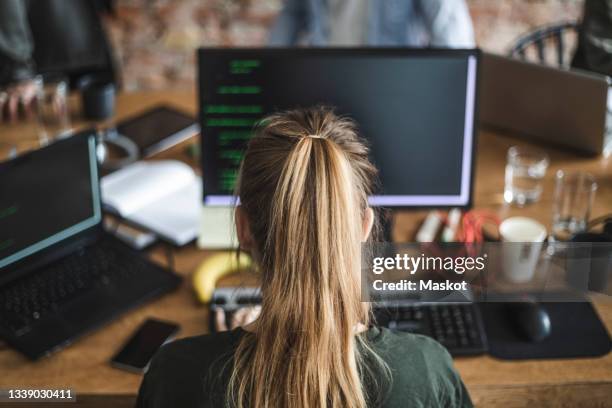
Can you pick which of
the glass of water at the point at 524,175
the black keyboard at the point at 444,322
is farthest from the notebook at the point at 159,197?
the glass of water at the point at 524,175

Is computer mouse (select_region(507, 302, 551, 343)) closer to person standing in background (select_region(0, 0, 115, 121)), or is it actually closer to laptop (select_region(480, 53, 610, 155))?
laptop (select_region(480, 53, 610, 155))

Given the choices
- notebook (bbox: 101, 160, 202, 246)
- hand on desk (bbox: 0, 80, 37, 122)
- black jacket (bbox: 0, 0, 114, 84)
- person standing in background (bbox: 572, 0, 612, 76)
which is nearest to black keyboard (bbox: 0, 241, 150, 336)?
notebook (bbox: 101, 160, 202, 246)

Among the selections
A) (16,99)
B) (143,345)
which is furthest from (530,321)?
(16,99)

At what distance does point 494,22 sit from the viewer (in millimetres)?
3611

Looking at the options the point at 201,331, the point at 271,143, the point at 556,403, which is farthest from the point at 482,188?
the point at 271,143

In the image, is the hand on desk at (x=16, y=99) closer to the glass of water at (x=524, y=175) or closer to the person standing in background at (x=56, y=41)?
the person standing in background at (x=56, y=41)

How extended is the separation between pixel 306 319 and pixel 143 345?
529 millimetres

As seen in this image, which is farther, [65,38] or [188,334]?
[65,38]

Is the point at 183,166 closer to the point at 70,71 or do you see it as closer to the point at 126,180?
the point at 126,180

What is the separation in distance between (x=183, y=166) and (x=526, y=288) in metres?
0.93

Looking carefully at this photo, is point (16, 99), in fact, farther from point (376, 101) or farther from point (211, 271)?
point (376, 101)

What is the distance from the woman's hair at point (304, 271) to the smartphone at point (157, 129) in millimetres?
1062

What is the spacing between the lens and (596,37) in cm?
236

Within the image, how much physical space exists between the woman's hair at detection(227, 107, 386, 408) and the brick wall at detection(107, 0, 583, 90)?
255 cm
